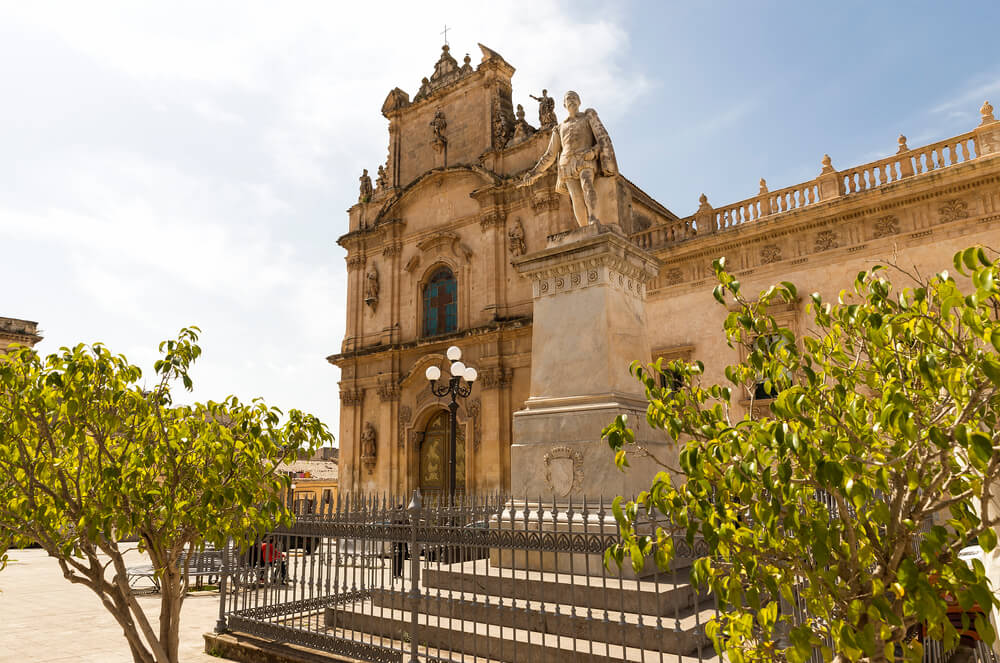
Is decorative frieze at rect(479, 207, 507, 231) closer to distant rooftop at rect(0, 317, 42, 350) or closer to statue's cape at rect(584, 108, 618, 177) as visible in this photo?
statue's cape at rect(584, 108, 618, 177)

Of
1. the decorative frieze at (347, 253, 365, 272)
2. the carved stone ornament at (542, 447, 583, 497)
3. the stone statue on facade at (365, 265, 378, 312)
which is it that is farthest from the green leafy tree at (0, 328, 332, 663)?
the decorative frieze at (347, 253, 365, 272)

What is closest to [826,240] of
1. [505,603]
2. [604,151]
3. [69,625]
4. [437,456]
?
[604,151]

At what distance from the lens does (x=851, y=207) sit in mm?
13375

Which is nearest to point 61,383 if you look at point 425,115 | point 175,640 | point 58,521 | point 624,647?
point 58,521

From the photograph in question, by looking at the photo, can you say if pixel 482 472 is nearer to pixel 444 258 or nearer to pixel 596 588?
pixel 444 258

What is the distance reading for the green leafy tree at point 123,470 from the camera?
3861mm

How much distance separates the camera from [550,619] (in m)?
5.42

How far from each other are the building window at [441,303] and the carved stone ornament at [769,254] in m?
9.61

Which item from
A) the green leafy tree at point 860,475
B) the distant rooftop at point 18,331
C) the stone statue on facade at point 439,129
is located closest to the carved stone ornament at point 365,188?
the stone statue on facade at point 439,129

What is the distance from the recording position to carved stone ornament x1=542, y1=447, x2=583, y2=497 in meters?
6.62

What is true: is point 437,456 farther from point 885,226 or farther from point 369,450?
point 885,226

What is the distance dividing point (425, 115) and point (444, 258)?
5.67 metres

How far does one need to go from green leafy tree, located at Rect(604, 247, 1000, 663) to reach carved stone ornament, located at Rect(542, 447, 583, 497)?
3.94m

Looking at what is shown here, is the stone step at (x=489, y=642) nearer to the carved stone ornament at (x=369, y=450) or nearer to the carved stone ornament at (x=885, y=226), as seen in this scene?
the carved stone ornament at (x=885, y=226)
